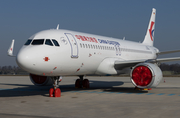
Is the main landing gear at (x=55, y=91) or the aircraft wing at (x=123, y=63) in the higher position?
the aircraft wing at (x=123, y=63)

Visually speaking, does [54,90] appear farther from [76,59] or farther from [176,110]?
[176,110]

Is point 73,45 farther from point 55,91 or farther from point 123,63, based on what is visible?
point 123,63

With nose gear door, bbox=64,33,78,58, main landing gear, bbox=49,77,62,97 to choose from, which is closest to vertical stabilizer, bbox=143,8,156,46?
nose gear door, bbox=64,33,78,58

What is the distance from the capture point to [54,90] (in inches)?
494

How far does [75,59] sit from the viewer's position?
1284 cm

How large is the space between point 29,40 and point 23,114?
5.41 metres

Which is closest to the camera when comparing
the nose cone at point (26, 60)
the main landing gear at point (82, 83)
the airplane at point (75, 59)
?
the nose cone at point (26, 60)

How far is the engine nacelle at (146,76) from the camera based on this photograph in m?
13.6

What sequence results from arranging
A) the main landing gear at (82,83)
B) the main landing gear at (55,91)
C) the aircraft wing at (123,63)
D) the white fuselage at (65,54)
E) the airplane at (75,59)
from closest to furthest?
the white fuselage at (65,54) < the airplane at (75,59) < the main landing gear at (55,91) < the aircraft wing at (123,63) < the main landing gear at (82,83)

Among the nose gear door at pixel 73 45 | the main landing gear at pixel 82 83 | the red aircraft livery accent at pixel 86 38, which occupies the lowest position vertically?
the main landing gear at pixel 82 83

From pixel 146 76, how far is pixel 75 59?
438cm

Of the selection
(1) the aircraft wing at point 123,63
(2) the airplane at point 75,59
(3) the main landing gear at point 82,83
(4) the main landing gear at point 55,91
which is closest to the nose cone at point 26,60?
(2) the airplane at point 75,59

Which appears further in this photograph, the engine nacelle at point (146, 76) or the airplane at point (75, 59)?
the engine nacelle at point (146, 76)

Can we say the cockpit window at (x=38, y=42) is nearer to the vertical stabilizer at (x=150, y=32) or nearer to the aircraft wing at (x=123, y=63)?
the aircraft wing at (x=123, y=63)
